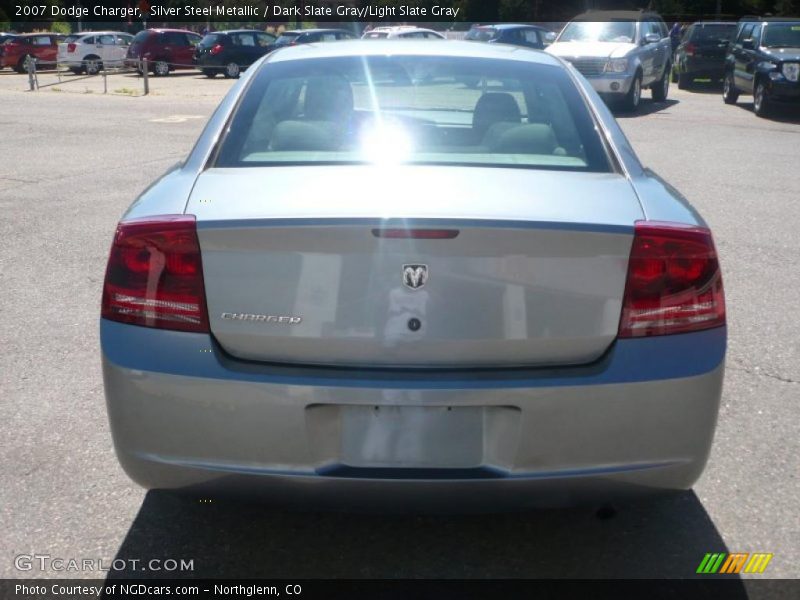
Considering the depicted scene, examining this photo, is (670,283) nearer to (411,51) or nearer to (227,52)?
(411,51)

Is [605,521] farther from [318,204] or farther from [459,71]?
[459,71]

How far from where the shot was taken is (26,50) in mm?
37406

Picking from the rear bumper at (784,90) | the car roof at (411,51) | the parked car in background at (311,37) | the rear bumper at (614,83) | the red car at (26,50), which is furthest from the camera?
the red car at (26,50)

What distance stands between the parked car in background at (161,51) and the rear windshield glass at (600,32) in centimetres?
1720

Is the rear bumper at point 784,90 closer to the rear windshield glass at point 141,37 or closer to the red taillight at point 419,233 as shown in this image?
the red taillight at point 419,233

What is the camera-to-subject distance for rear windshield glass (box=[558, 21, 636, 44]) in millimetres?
19516

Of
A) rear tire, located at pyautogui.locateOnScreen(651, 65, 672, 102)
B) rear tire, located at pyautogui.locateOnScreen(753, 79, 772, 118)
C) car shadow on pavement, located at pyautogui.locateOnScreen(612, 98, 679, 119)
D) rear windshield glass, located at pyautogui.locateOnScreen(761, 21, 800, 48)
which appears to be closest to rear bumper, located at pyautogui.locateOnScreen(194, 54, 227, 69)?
car shadow on pavement, located at pyautogui.locateOnScreen(612, 98, 679, 119)

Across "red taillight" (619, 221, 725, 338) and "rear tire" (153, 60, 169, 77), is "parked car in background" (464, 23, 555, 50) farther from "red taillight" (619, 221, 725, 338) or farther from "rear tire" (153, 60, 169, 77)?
"red taillight" (619, 221, 725, 338)

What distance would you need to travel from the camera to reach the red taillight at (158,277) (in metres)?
2.82

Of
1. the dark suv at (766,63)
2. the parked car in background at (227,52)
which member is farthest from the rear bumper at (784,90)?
the parked car in background at (227,52)

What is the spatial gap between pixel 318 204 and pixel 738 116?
17211 mm

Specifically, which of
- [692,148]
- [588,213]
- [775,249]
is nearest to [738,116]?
[692,148]

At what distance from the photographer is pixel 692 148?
13.7 m

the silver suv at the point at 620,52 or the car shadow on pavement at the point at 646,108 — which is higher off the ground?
the silver suv at the point at 620,52
